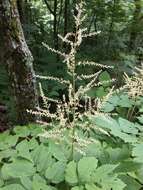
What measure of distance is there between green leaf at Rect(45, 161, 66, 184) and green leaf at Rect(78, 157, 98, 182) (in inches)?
4.1

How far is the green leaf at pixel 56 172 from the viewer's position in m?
2.20

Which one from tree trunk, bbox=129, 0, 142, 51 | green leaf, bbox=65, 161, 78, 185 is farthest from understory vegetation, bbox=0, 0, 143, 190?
tree trunk, bbox=129, 0, 142, 51

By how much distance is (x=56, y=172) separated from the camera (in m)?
2.23

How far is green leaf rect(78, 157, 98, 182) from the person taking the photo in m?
2.15

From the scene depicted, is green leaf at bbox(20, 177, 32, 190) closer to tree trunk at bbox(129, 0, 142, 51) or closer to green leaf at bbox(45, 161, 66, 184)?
green leaf at bbox(45, 161, 66, 184)

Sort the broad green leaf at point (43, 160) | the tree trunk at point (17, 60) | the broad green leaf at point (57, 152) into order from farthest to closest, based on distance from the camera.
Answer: the tree trunk at point (17, 60), the broad green leaf at point (57, 152), the broad green leaf at point (43, 160)

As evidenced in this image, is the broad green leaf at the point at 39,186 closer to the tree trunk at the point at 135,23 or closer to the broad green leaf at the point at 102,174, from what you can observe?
the broad green leaf at the point at 102,174

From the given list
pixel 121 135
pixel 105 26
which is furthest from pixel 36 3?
pixel 121 135

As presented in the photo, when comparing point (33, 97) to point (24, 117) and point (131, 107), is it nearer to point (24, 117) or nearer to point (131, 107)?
point (24, 117)

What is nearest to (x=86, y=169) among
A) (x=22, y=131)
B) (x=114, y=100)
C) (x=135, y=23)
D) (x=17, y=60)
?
(x=22, y=131)

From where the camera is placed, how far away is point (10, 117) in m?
4.46

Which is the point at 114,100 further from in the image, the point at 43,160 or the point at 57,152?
the point at 43,160

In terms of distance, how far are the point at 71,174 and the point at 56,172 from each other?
0.10 m

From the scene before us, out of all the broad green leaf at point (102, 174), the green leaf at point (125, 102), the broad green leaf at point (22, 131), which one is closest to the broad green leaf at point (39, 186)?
the broad green leaf at point (102, 174)
